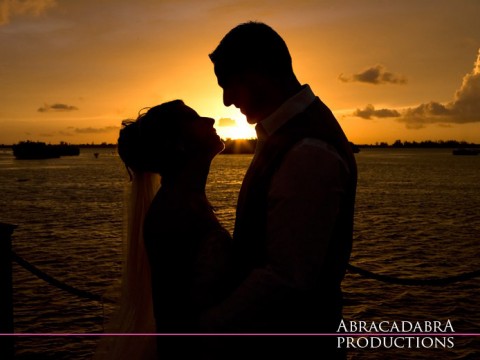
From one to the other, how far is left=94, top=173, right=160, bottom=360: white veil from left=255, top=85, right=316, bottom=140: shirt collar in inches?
44.6

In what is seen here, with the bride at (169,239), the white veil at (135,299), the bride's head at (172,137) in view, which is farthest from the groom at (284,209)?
the white veil at (135,299)

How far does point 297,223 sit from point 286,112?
21.5 inches

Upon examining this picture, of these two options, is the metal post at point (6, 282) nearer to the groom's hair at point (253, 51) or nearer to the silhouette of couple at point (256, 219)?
the silhouette of couple at point (256, 219)

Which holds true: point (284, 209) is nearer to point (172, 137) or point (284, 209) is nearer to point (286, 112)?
point (286, 112)

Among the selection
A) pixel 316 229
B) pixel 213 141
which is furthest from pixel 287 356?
pixel 213 141

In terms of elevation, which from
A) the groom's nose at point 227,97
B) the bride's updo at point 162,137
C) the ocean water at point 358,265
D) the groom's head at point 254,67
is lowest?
the ocean water at point 358,265

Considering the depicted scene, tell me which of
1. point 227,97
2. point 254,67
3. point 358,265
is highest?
point 254,67

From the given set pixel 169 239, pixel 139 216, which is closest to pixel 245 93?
pixel 169 239

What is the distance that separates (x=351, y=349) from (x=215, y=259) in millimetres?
8510

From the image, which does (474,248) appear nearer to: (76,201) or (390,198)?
(390,198)

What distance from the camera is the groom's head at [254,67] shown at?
2.03 m

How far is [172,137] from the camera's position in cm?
256

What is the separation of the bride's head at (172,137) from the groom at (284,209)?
45cm

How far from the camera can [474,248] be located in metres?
20.6
